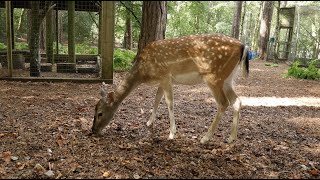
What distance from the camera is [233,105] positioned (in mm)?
4402

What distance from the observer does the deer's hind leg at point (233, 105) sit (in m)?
4.35

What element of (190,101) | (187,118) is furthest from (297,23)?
(187,118)

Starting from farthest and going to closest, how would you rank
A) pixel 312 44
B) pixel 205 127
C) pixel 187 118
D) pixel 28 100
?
pixel 312 44 → pixel 28 100 → pixel 187 118 → pixel 205 127

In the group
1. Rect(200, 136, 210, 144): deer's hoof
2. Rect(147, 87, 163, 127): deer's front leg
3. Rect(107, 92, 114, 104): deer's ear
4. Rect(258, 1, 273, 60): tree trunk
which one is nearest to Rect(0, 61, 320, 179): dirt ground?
Rect(200, 136, 210, 144): deer's hoof

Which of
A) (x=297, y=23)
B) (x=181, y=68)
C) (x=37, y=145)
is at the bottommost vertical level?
(x=37, y=145)

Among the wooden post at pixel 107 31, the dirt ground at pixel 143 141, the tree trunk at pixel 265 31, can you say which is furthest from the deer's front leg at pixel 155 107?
the tree trunk at pixel 265 31

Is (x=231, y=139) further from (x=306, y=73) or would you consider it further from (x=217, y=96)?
(x=306, y=73)

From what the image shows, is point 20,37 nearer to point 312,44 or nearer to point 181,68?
point 312,44

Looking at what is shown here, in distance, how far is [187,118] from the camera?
5.54 metres

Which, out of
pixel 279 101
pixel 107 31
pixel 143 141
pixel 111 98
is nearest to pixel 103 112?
pixel 111 98

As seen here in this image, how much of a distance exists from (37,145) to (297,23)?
16614mm

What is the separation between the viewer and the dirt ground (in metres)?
3.37

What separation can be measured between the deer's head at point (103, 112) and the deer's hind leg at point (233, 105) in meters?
1.50

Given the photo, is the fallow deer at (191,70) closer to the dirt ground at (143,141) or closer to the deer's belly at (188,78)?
the deer's belly at (188,78)
